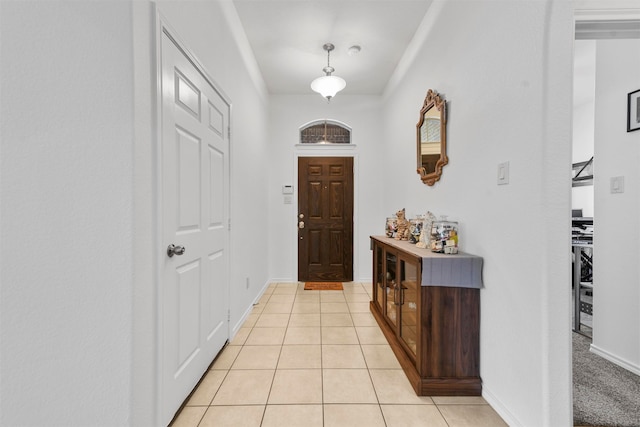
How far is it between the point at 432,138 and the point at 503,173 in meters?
1.02

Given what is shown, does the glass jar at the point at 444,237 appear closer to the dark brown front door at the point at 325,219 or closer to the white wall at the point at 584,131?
the dark brown front door at the point at 325,219

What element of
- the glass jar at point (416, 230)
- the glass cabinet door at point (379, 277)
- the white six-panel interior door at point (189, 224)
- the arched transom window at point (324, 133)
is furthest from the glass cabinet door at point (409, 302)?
the arched transom window at point (324, 133)

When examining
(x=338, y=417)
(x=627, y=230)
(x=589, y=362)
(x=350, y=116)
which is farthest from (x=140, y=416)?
(x=350, y=116)

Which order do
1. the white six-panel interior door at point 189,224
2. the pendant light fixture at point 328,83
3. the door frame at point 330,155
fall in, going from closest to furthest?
1. the white six-panel interior door at point 189,224
2. the pendant light fixture at point 328,83
3. the door frame at point 330,155

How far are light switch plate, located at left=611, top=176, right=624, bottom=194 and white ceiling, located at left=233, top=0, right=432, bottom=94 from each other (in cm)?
203

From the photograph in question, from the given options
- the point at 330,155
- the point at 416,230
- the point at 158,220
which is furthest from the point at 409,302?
the point at 330,155

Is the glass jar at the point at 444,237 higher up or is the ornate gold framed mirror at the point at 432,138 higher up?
the ornate gold framed mirror at the point at 432,138

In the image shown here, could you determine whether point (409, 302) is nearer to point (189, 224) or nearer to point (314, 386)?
point (314, 386)

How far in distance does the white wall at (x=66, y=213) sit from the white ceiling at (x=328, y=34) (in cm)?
183

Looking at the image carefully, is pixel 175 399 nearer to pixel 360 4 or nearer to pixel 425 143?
pixel 425 143

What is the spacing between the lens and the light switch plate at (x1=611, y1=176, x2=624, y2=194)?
1.95 m

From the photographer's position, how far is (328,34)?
9.39 ft

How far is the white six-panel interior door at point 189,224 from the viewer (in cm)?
139

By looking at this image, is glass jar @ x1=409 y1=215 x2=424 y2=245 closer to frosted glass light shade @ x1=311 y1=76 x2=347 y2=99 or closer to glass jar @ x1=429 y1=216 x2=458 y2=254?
glass jar @ x1=429 y1=216 x2=458 y2=254
